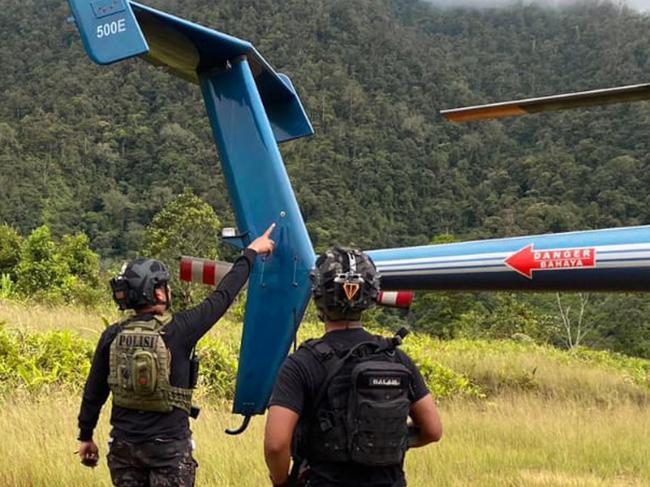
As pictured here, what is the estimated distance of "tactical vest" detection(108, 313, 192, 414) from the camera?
2.92 m

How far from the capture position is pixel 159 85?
8194 centimetres

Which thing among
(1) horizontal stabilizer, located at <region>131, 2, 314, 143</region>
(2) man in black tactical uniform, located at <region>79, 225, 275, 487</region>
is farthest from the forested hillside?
(2) man in black tactical uniform, located at <region>79, 225, 275, 487</region>

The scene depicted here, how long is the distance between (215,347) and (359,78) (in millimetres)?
88401

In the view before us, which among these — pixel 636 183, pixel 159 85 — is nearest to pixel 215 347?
pixel 636 183

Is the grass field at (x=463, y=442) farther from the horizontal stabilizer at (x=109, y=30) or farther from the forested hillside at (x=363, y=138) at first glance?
the forested hillside at (x=363, y=138)

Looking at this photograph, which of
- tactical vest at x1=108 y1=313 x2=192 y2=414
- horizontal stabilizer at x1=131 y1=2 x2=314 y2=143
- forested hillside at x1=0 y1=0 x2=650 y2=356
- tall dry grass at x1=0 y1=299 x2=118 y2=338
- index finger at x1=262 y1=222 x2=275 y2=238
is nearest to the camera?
tactical vest at x1=108 y1=313 x2=192 y2=414

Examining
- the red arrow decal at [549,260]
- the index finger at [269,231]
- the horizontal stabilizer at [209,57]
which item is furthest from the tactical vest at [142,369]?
Result: the red arrow decal at [549,260]

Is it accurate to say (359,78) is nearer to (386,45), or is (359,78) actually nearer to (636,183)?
(386,45)

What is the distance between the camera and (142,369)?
2.91m

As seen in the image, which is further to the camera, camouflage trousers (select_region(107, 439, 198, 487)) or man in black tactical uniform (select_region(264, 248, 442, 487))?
camouflage trousers (select_region(107, 439, 198, 487))

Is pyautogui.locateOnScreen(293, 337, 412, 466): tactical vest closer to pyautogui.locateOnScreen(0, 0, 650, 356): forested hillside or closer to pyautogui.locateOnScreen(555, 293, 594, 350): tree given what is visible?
pyautogui.locateOnScreen(0, 0, 650, 356): forested hillside

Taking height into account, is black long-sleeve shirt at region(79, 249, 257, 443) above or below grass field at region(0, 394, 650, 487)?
above

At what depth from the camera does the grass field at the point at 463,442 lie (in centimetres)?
485

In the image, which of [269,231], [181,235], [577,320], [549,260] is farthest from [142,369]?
[577,320]
